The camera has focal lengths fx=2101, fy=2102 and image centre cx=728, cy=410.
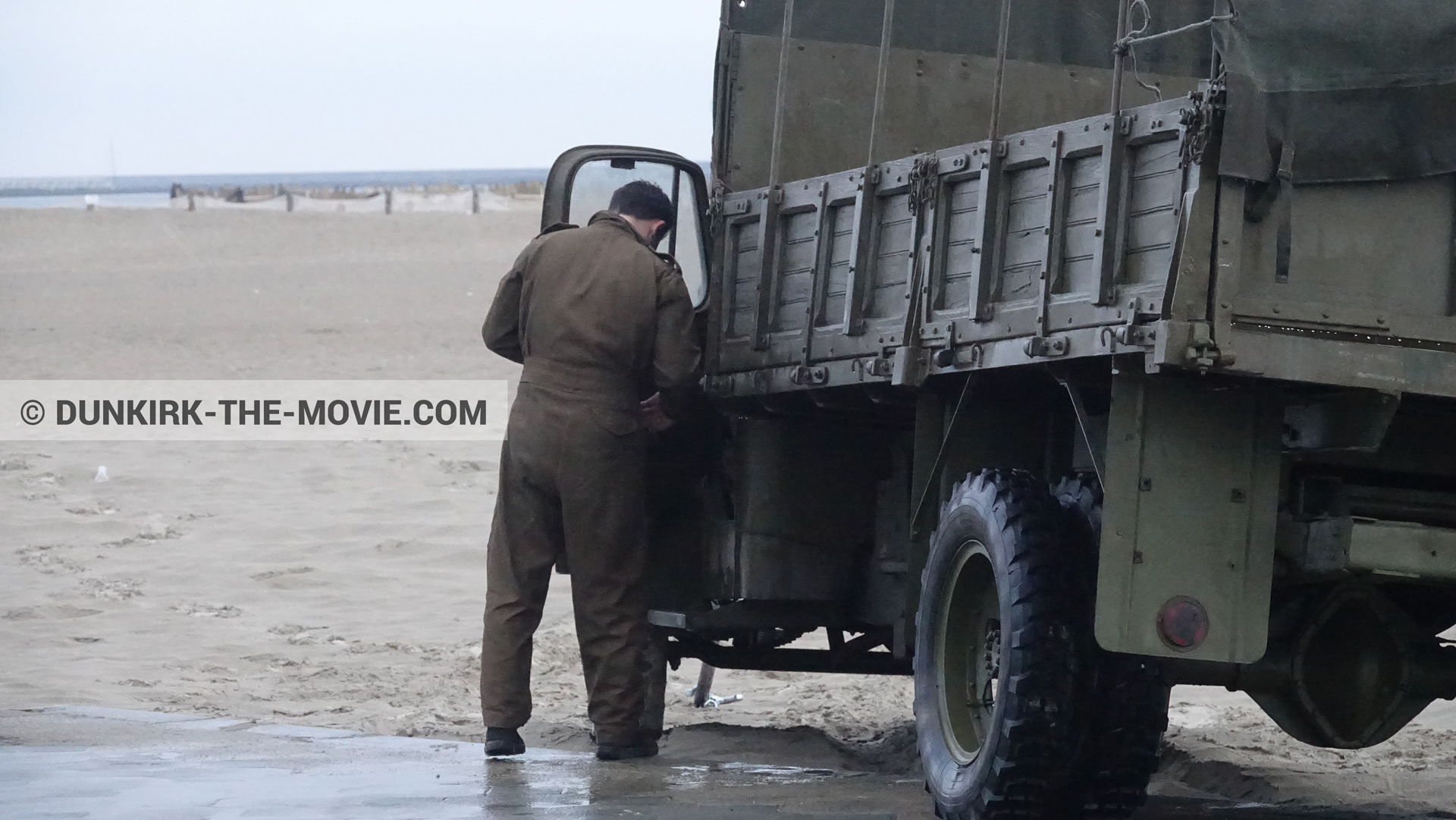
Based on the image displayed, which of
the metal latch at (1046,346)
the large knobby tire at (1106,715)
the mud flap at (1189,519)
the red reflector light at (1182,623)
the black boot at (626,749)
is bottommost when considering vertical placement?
the black boot at (626,749)

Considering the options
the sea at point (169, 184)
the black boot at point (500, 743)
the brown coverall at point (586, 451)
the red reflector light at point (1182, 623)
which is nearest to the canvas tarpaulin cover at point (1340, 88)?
the red reflector light at point (1182, 623)

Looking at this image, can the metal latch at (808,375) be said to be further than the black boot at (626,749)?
No

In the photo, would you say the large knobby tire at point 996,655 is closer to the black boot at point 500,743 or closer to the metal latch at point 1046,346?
the metal latch at point 1046,346

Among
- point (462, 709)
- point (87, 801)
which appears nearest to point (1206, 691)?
point (462, 709)

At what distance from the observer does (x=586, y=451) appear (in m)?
7.06

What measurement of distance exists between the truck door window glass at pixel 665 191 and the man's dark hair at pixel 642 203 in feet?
0.72

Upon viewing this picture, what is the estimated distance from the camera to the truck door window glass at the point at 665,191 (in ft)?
25.2

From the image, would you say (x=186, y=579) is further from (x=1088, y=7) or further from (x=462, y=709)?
(x=1088, y=7)

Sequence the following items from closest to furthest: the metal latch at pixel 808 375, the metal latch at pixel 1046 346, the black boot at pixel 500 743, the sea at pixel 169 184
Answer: the metal latch at pixel 1046 346 < the metal latch at pixel 808 375 < the black boot at pixel 500 743 < the sea at pixel 169 184

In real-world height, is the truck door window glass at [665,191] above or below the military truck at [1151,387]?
above

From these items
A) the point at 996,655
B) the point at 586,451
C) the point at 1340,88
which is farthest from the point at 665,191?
the point at 1340,88

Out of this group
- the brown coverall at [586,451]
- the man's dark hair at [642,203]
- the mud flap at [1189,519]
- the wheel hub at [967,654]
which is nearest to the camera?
the mud flap at [1189,519]

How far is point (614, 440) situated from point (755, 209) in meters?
0.92

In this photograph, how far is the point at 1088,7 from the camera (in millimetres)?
7938
